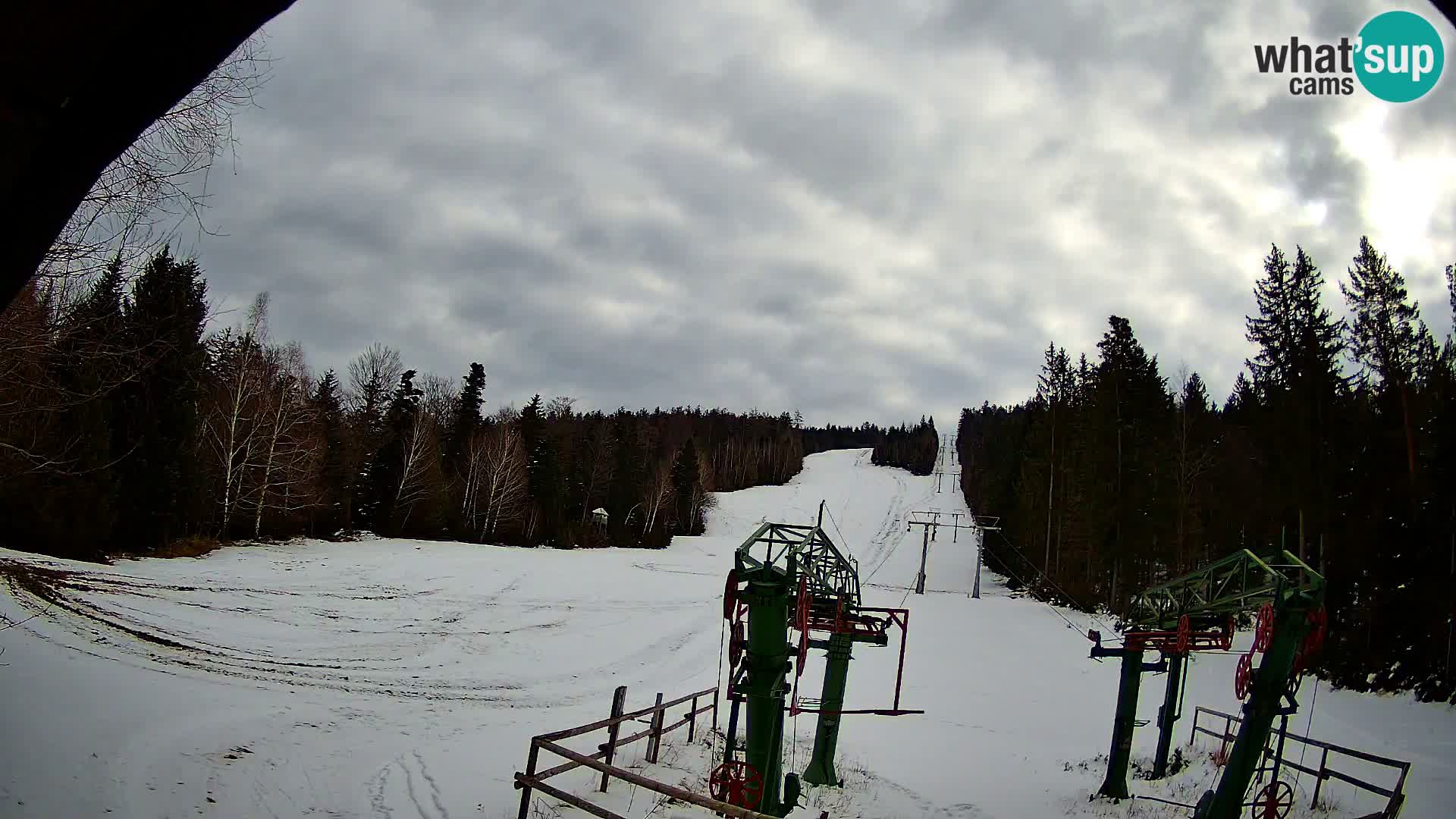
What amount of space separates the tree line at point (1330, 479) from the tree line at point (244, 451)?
26.3 metres

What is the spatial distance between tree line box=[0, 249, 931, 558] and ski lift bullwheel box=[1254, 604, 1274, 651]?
15926 millimetres

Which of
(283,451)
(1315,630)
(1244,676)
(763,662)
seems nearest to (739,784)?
(763,662)

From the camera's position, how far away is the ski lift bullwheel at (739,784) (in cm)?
1138

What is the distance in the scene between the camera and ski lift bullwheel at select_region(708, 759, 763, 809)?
11375 mm

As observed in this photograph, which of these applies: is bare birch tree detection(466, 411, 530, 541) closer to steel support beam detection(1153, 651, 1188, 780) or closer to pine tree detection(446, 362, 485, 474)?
pine tree detection(446, 362, 485, 474)

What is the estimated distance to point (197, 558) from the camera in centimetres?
2927

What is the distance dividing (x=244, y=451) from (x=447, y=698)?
27.1 m

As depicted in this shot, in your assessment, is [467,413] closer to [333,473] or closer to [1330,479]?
[333,473]

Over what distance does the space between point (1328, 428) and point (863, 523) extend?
6035cm

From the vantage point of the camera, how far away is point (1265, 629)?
12.4 meters

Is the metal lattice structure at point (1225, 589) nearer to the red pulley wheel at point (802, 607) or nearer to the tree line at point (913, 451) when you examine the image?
the red pulley wheel at point (802, 607)

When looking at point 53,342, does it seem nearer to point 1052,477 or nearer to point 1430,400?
point 1430,400

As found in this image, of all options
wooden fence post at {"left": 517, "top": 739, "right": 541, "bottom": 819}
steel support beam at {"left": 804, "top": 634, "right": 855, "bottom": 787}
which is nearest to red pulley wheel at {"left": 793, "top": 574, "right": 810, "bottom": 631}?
wooden fence post at {"left": 517, "top": 739, "right": 541, "bottom": 819}

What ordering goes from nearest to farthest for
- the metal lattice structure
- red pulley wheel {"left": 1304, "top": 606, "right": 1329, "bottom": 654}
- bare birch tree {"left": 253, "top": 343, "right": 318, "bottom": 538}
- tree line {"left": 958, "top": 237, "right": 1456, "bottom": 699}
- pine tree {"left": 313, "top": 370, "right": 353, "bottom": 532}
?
red pulley wheel {"left": 1304, "top": 606, "right": 1329, "bottom": 654}, the metal lattice structure, tree line {"left": 958, "top": 237, "right": 1456, "bottom": 699}, bare birch tree {"left": 253, "top": 343, "right": 318, "bottom": 538}, pine tree {"left": 313, "top": 370, "right": 353, "bottom": 532}
